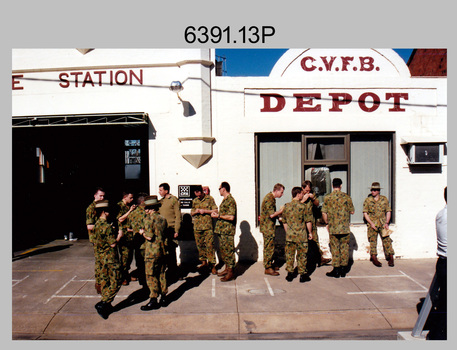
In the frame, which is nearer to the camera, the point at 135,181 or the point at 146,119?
the point at 146,119

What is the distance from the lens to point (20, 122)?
816 cm

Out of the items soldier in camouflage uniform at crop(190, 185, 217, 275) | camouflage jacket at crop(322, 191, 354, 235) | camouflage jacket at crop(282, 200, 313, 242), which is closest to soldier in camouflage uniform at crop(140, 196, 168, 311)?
soldier in camouflage uniform at crop(190, 185, 217, 275)

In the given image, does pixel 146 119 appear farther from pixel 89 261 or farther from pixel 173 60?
pixel 89 261

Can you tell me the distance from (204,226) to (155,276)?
75.8 inches

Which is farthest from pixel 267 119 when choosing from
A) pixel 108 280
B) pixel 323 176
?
pixel 108 280

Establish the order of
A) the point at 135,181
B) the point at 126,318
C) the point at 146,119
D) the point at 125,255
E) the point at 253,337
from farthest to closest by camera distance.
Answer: the point at 135,181 → the point at 146,119 → the point at 125,255 → the point at 126,318 → the point at 253,337

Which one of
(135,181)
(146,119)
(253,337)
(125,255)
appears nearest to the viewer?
(253,337)

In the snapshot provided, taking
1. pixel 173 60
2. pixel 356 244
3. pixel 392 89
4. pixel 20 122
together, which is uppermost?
pixel 173 60

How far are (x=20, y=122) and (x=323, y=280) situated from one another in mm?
7183

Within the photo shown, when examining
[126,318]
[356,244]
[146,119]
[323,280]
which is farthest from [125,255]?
[356,244]

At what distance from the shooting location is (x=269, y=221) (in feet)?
23.9

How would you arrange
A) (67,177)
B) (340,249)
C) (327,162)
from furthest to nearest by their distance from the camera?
(67,177), (327,162), (340,249)

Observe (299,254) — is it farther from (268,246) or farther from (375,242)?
(375,242)

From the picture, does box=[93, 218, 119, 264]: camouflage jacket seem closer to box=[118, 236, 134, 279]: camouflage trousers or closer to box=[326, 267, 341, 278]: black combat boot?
box=[118, 236, 134, 279]: camouflage trousers
